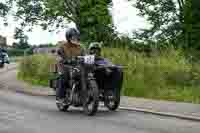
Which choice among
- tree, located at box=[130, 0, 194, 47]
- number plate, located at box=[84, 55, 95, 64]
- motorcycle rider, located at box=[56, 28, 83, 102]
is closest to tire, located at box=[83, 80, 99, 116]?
number plate, located at box=[84, 55, 95, 64]

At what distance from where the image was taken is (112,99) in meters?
14.6

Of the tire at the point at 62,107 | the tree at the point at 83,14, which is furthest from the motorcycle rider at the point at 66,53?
the tree at the point at 83,14

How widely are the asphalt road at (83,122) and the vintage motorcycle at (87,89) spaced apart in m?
0.25

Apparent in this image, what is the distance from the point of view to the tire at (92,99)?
44.1ft

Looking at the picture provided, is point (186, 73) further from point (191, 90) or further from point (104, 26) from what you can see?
point (104, 26)

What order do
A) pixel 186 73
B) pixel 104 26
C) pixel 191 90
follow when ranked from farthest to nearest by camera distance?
pixel 104 26, pixel 186 73, pixel 191 90

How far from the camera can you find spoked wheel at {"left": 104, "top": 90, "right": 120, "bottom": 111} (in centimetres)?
1447

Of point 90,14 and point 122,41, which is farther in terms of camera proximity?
point 90,14

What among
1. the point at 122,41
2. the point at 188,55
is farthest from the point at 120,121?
the point at 122,41

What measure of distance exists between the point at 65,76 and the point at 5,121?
215 cm

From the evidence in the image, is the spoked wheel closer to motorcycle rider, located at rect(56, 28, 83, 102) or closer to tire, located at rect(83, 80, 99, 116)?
tire, located at rect(83, 80, 99, 116)

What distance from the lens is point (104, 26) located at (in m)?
36.9

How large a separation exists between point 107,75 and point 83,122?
2.16 m

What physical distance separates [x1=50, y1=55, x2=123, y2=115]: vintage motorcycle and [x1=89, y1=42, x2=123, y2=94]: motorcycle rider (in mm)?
60
